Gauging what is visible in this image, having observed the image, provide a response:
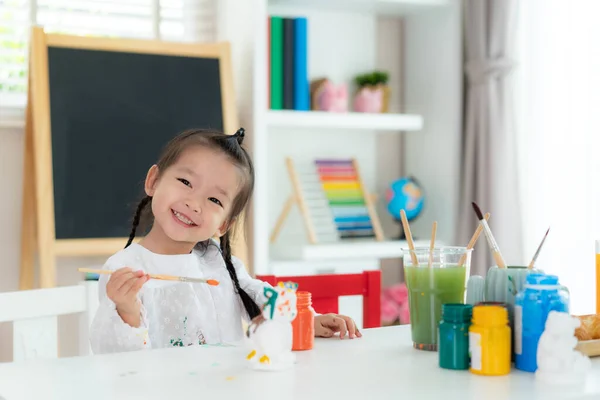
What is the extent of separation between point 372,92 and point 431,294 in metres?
1.88

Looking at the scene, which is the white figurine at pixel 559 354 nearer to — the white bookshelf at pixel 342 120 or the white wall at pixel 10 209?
the white bookshelf at pixel 342 120

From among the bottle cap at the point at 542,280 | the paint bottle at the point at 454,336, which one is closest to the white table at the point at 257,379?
the paint bottle at the point at 454,336

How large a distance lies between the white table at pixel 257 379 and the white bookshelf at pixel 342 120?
63.1 inches

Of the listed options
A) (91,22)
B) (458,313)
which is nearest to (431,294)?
(458,313)

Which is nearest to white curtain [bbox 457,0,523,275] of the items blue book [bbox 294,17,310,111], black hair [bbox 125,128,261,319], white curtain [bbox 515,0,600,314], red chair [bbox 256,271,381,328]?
white curtain [bbox 515,0,600,314]

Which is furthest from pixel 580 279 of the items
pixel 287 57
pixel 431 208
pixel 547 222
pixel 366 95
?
pixel 287 57

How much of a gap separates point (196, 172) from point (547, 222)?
66.6 inches

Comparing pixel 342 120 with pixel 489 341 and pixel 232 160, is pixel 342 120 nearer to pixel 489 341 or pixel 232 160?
pixel 232 160

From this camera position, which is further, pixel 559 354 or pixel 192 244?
pixel 192 244

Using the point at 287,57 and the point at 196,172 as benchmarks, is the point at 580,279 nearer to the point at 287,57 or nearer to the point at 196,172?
the point at 287,57

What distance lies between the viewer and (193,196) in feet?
4.69

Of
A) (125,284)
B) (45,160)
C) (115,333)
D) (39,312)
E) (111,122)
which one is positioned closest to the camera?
(125,284)

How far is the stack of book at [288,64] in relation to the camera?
2.73 m

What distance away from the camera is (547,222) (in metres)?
2.76
